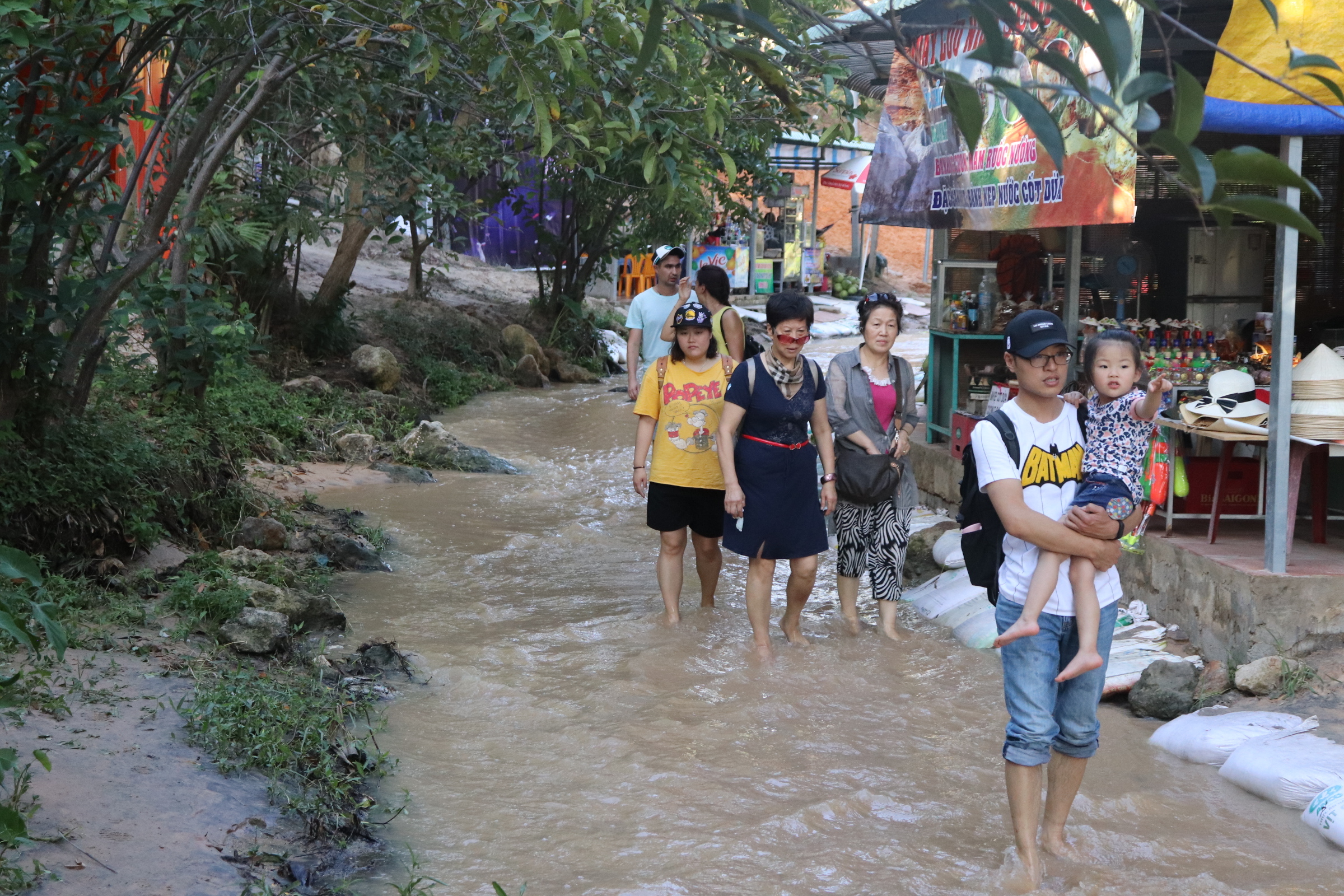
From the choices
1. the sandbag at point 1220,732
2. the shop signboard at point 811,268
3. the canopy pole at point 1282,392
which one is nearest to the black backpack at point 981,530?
the sandbag at point 1220,732

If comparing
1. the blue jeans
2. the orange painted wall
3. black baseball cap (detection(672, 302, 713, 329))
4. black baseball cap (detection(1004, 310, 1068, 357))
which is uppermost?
the orange painted wall

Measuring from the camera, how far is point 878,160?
352 inches


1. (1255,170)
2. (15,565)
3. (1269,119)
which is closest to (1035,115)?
(1255,170)

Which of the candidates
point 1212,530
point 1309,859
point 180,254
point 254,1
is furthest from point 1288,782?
point 180,254

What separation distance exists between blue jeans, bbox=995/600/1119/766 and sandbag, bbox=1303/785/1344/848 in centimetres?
99

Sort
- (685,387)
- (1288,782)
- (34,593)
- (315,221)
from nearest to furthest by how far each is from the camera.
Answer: (1288,782) < (34,593) < (685,387) < (315,221)

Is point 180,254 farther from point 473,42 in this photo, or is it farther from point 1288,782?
point 1288,782

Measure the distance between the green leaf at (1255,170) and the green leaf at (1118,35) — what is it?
0.13 meters

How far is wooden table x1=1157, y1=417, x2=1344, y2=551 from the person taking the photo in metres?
5.49

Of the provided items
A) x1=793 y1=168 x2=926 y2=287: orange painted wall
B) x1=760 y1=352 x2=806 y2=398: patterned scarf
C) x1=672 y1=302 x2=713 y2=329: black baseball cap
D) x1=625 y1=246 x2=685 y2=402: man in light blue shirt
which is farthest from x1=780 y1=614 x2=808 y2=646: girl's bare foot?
x1=793 y1=168 x2=926 y2=287: orange painted wall

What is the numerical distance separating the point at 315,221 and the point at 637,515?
179 inches

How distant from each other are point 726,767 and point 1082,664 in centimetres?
167

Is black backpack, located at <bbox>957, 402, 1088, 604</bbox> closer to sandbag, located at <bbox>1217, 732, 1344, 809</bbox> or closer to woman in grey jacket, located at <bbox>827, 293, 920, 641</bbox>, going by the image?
sandbag, located at <bbox>1217, 732, 1344, 809</bbox>

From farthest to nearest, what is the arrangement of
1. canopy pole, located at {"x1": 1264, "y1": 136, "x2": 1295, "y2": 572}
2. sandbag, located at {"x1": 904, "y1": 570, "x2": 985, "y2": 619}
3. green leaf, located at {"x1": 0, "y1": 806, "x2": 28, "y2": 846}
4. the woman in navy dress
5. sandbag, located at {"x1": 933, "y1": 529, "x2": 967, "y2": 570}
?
1. sandbag, located at {"x1": 933, "y1": 529, "x2": 967, "y2": 570}
2. sandbag, located at {"x1": 904, "y1": 570, "x2": 985, "y2": 619}
3. the woman in navy dress
4. canopy pole, located at {"x1": 1264, "y1": 136, "x2": 1295, "y2": 572}
5. green leaf, located at {"x1": 0, "y1": 806, "x2": 28, "y2": 846}
